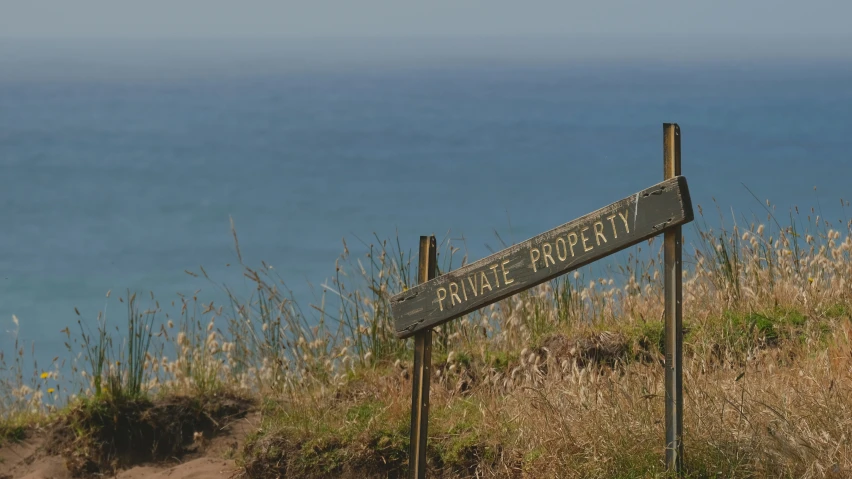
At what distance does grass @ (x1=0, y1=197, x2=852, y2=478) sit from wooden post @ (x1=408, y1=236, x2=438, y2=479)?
0.50 meters

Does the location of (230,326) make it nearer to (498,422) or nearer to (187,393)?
(187,393)

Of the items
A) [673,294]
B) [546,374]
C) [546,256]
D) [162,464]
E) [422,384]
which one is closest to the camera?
[673,294]

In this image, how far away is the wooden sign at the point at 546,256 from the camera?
3432mm

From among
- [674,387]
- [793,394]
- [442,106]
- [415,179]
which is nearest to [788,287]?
[793,394]

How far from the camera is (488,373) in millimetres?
5168

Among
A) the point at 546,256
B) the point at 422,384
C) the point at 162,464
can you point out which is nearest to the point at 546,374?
the point at 422,384

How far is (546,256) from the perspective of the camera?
3611 millimetres

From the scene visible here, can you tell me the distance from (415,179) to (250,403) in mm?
81425

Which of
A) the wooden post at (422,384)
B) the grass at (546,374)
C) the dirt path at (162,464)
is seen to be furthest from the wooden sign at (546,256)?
the dirt path at (162,464)

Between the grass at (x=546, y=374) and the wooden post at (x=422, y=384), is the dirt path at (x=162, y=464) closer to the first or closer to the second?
the grass at (x=546, y=374)

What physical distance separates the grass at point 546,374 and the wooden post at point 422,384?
0.50m

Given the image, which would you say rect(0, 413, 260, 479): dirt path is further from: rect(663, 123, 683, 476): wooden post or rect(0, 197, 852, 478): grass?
rect(663, 123, 683, 476): wooden post

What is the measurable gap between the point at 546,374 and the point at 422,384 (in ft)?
5.15

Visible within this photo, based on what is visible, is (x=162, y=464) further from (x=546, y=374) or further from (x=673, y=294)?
(x=673, y=294)
